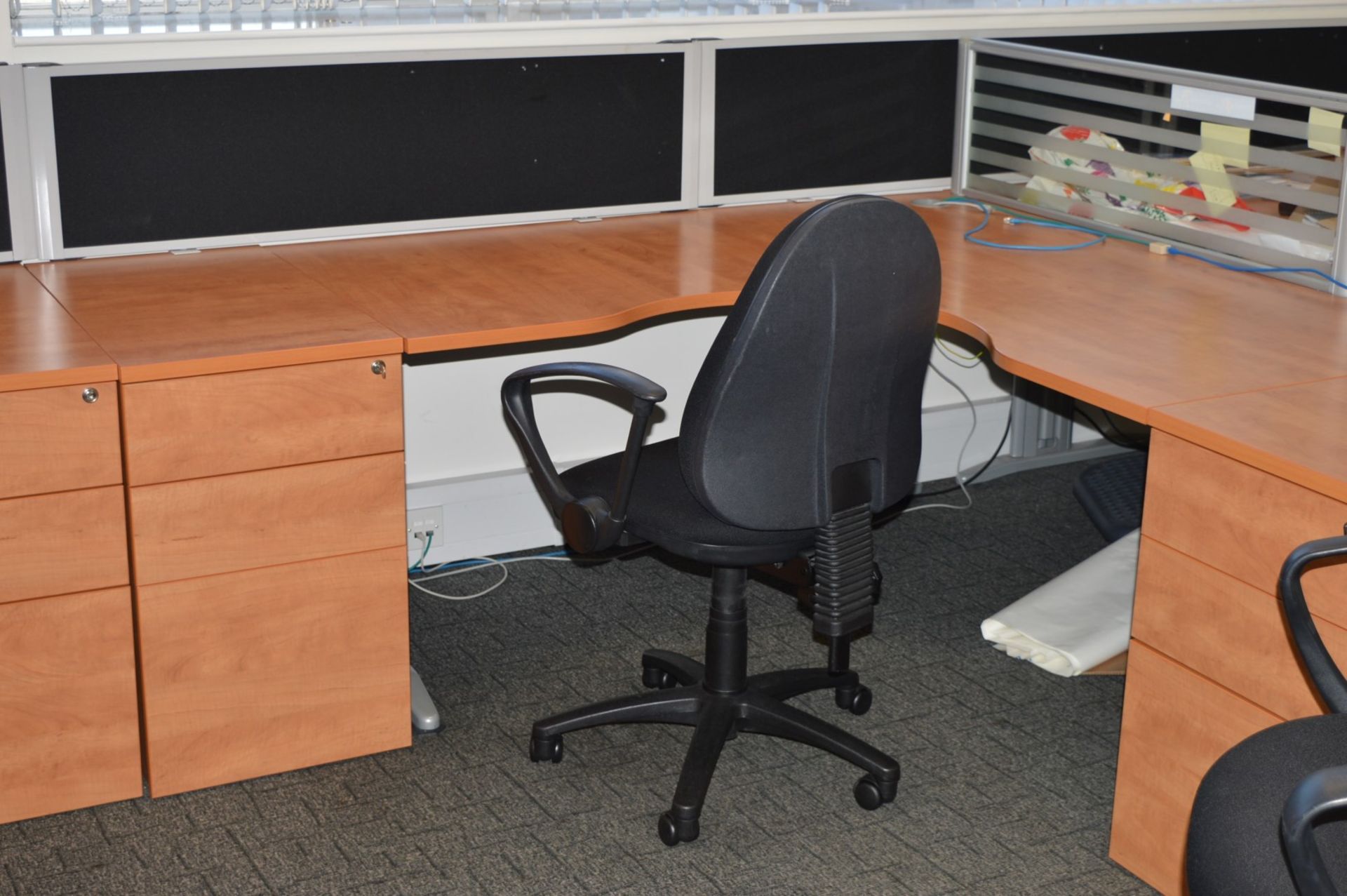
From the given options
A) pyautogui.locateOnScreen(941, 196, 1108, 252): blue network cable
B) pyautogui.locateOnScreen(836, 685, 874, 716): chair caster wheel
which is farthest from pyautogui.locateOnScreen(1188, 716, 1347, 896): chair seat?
pyautogui.locateOnScreen(941, 196, 1108, 252): blue network cable

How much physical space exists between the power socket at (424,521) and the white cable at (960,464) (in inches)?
42.2

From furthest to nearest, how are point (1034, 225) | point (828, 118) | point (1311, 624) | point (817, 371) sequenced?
1. point (828, 118)
2. point (1034, 225)
3. point (817, 371)
4. point (1311, 624)

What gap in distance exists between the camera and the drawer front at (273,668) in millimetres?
2104

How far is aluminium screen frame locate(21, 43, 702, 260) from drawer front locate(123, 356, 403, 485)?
0.65 metres

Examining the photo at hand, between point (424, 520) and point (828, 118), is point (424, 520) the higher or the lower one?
the lower one

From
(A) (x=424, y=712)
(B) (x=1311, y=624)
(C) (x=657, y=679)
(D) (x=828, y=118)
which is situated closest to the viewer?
(B) (x=1311, y=624)

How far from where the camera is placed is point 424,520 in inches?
115

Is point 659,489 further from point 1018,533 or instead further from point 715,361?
point 1018,533

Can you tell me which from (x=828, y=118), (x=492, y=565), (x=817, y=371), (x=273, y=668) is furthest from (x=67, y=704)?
(x=828, y=118)

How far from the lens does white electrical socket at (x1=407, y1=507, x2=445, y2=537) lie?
9.53ft

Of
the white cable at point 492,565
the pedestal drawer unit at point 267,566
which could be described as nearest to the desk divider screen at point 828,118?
the white cable at point 492,565

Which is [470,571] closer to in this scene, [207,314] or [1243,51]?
[207,314]

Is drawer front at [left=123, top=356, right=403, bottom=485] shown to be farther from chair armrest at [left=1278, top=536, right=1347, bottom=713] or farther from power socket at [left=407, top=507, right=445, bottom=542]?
chair armrest at [left=1278, top=536, right=1347, bottom=713]

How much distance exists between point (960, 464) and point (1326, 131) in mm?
1290
